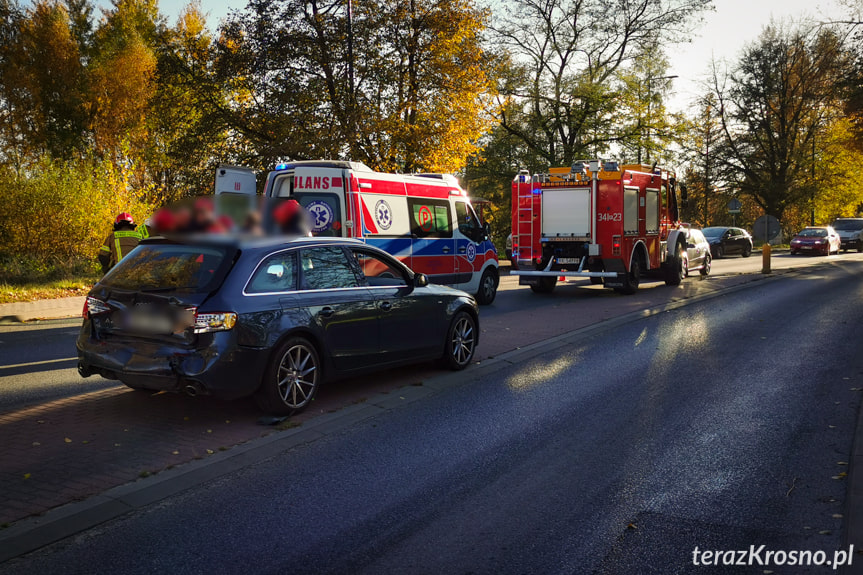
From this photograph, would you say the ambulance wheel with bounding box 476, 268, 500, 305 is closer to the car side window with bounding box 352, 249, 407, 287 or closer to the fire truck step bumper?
the fire truck step bumper

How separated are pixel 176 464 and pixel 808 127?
5725 cm

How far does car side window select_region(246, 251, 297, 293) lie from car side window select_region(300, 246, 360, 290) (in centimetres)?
11

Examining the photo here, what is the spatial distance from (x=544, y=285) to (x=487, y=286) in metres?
3.01

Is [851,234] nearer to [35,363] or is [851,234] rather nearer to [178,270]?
[35,363]

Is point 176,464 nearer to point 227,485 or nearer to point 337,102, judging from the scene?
point 227,485

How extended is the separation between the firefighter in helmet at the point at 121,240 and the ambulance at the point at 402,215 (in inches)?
82.7

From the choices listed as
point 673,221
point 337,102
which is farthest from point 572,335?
point 337,102

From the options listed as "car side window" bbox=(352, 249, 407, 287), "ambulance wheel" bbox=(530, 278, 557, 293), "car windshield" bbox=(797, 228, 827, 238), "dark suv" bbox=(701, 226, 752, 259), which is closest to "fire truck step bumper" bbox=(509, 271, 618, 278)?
"ambulance wheel" bbox=(530, 278, 557, 293)

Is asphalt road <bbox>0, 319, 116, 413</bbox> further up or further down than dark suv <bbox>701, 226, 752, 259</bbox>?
further down

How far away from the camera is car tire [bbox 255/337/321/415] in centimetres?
619

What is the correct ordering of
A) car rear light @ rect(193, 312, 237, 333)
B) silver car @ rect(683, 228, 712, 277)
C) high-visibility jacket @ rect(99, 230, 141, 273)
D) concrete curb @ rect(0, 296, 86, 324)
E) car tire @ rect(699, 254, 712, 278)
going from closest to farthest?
car rear light @ rect(193, 312, 237, 333) < high-visibility jacket @ rect(99, 230, 141, 273) < concrete curb @ rect(0, 296, 86, 324) < silver car @ rect(683, 228, 712, 277) < car tire @ rect(699, 254, 712, 278)

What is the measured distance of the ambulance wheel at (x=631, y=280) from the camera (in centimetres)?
1720

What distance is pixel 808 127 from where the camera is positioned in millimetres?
53281

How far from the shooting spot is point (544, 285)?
18.5 meters
